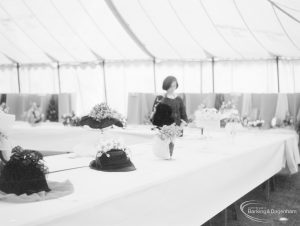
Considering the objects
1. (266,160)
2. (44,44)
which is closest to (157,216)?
(266,160)

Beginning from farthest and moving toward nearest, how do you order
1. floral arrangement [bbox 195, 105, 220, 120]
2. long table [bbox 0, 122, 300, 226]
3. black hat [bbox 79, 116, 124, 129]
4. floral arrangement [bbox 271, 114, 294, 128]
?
floral arrangement [bbox 271, 114, 294, 128] → floral arrangement [bbox 195, 105, 220, 120] → black hat [bbox 79, 116, 124, 129] → long table [bbox 0, 122, 300, 226]

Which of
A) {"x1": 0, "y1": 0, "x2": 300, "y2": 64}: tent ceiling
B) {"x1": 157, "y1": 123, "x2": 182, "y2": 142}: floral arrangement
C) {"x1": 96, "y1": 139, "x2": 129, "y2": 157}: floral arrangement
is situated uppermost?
{"x1": 0, "y1": 0, "x2": 300, "y2": 64}: tent ceiling

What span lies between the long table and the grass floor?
388 mm

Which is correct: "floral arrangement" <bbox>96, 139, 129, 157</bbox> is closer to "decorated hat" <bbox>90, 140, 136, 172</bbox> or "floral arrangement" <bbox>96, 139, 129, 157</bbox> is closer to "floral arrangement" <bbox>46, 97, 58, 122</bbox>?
"decorated hat" <bbox>90, 140, 136, 172</bbox>

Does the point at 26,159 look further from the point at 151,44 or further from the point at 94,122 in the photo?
the point at 151,44

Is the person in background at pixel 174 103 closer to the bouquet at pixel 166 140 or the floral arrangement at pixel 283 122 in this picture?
the bouquet at pixel 166 140

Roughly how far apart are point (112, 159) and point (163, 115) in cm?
226

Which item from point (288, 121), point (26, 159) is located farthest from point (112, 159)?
point (288, 121)

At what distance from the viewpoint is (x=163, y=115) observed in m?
5.02

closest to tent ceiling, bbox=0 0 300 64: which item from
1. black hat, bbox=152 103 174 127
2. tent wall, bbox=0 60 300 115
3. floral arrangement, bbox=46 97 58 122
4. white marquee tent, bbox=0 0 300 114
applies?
white marquee tent, bbox=0 0 300 114

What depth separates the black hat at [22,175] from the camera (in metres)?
2.06

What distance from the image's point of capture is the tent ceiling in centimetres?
659

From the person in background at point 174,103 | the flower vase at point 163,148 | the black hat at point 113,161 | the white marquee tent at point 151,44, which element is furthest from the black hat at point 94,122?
the white marquee tent at point 151,44

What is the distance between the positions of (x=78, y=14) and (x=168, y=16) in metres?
1.79
